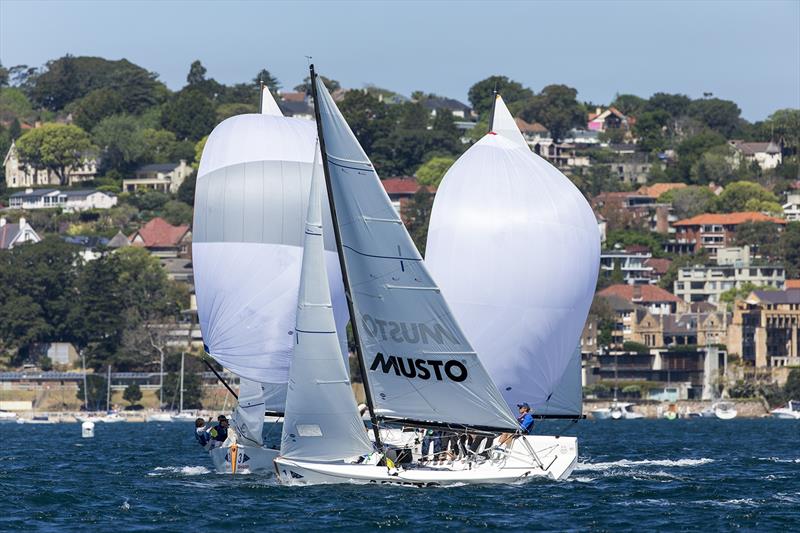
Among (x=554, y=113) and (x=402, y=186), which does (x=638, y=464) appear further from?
(x=554, y=113)

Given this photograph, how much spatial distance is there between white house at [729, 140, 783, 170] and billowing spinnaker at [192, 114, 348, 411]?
6234 inches

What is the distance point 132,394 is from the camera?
4459 inches

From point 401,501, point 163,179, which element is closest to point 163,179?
point 163,179

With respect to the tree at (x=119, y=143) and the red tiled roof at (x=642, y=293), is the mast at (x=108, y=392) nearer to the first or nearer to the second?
the red tiled roof at (x=642, y=293)

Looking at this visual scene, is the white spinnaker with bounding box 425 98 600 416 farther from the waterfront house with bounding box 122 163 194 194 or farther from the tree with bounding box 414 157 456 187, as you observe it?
the waterfront house with bounding box 122 163 194 194

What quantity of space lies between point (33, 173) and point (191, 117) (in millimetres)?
15793

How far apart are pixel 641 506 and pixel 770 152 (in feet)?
544

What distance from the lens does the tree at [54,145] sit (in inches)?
6983

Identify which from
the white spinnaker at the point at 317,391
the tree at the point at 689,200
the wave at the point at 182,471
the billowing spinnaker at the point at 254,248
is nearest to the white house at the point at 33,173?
the tree at the point at 689,200

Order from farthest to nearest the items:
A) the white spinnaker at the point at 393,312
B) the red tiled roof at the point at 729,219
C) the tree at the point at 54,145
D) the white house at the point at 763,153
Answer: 1. the white house at the point at 763,153
2. the tree at the point at 54,145
3. the red tiled roof at the point at 729,219
4. the white spinnaker at the point at 393,312

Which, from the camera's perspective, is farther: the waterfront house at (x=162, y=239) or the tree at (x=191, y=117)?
the tree at (x=191, y=117)

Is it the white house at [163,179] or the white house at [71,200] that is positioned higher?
the white house at [163,179]

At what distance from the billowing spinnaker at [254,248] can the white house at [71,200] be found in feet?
432

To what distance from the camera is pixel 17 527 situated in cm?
2902
